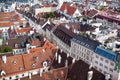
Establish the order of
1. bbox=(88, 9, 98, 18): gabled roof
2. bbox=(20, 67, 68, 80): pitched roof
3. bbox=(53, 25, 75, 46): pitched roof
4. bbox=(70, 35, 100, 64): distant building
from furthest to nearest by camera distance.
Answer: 1. bbox=(88, 9, 98, 18): gabled roof
2. bbox=(53, 25, 75, 46): pitched roof
3. bbox=(70, 35, 100, 64): distant building
4. bbox=(20, 67, 68, 80): pitched roof

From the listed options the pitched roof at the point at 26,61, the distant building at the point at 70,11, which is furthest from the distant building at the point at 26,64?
the distant building at the point at 70,11

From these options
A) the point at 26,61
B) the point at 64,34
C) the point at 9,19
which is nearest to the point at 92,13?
the point at 9,19

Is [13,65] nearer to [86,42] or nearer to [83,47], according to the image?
[83,47]

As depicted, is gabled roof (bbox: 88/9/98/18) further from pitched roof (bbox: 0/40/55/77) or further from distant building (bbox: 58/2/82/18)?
pitched roof (bbox: 0/40/55/77)

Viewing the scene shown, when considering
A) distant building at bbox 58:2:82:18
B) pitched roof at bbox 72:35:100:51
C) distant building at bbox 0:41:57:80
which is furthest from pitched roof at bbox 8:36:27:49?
distant building at bbox 58:2:82:18

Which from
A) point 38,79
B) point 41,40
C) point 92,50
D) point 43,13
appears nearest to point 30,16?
point 43,13

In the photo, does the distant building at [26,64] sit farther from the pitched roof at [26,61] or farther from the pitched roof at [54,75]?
the pitched roof at [54,75]

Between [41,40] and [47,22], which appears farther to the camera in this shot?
[47,22]

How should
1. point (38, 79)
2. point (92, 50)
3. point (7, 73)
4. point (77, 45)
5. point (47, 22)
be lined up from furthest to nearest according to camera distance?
point (47, 22) → point (77, 45) → point (92, 50) → point (7, 73) → point (38, 79)

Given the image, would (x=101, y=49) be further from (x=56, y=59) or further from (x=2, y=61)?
(x=2, y=61)
